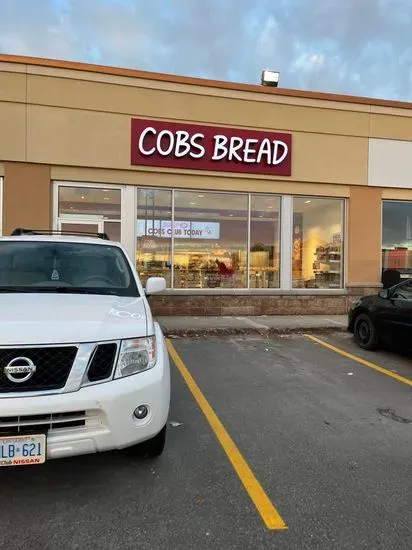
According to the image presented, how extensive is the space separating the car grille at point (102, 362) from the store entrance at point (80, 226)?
30.6 ft

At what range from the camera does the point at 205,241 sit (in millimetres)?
13320

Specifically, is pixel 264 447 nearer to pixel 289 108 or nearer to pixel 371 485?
pixel 371 485

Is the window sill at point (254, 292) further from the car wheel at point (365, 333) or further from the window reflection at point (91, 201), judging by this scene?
the car wheel at point (365, 333)

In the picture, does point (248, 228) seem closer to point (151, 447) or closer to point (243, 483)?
point (151, 447)

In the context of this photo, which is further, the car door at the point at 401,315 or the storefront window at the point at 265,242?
the storefront window at the point at 265,242

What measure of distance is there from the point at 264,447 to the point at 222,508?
1.17m

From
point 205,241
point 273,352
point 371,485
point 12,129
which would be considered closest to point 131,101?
point 12,129

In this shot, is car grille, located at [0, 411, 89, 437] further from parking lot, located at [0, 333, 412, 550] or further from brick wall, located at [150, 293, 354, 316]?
brick wall, located at [150, 293, 354, 316]

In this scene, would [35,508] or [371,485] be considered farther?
[371,485]

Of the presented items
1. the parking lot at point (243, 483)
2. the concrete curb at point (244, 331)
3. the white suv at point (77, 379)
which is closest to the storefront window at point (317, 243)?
the concrete curb at point (244, 331)

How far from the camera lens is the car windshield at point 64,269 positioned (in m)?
4.52

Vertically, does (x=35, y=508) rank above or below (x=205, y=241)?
below

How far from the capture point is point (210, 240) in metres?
13.4

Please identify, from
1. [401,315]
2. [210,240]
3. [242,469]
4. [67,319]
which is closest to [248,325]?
[210,240]
